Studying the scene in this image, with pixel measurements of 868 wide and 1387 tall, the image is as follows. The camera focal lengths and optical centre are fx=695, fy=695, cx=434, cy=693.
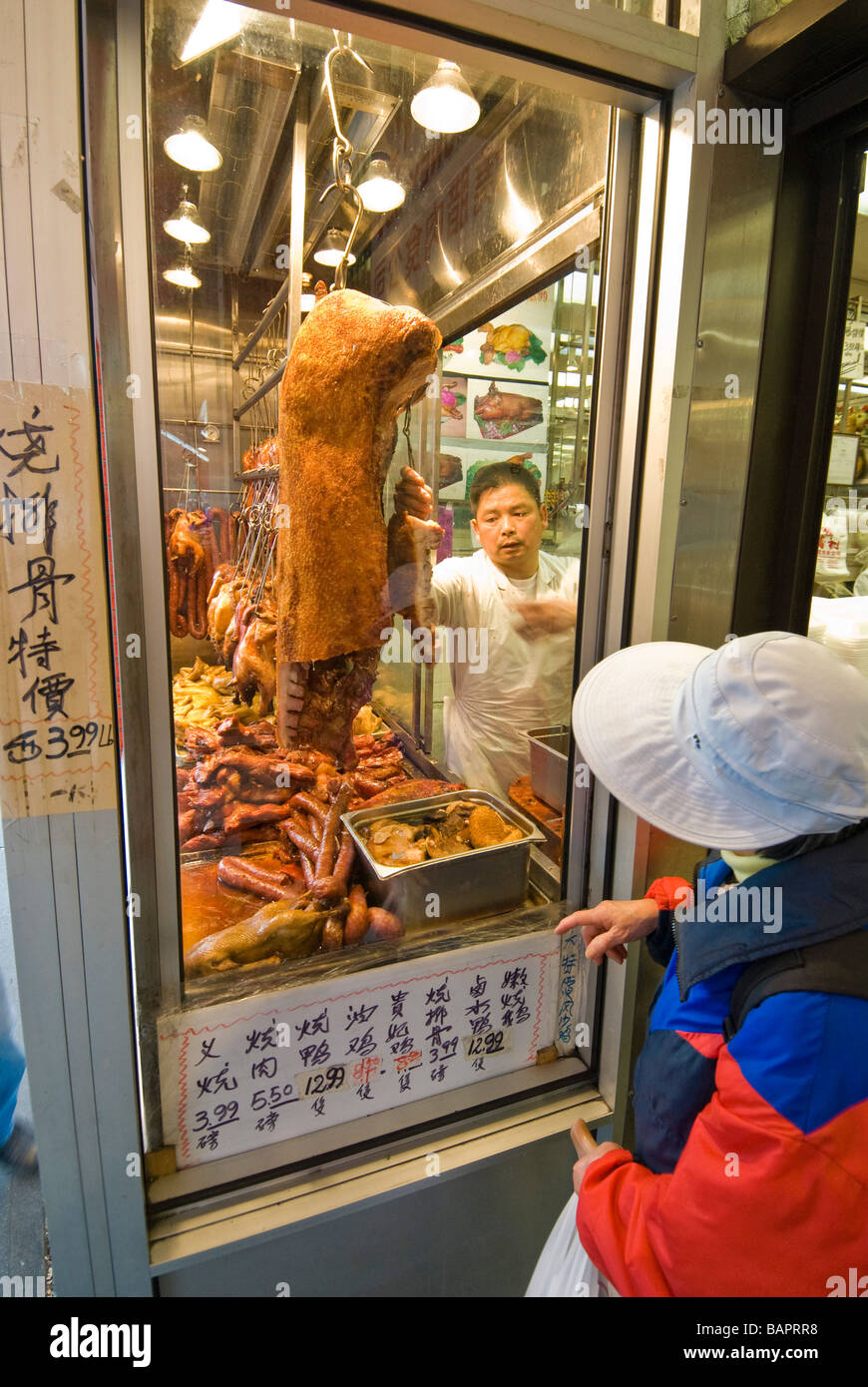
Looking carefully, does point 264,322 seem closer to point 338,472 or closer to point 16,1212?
point 338,472

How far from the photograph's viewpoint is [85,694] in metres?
1.28

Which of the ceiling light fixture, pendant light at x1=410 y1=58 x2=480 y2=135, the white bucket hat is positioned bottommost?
the white bucket hat

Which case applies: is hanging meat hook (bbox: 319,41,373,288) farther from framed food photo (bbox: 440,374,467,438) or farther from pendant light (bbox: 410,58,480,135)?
framed food photo (bbox: 440,374,467,438)

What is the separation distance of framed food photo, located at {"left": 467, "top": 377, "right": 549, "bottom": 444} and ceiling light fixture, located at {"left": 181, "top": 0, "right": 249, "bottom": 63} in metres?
0.95

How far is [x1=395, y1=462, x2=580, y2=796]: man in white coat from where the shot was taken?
2199 mm

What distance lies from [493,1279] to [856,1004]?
1678 millimetres

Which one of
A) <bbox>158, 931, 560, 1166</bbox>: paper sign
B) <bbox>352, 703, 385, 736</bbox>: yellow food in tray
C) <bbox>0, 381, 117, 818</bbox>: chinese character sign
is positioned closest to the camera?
<bbox>0, 381, 117, 818</bbox>: chinese character sign

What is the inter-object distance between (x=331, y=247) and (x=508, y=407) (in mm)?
669

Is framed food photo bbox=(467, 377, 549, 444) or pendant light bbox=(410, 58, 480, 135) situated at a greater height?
pendant light bbox=(410, 58, 480, 135)

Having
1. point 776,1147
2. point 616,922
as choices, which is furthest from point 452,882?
point 776,1147

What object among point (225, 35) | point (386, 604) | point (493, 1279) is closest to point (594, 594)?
point (386, 604)

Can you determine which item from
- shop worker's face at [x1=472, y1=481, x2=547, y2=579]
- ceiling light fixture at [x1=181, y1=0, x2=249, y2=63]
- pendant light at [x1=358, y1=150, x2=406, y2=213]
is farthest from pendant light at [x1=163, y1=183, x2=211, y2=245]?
shop worker's face at [x1=472, y1=481, x2=547, y2=579]

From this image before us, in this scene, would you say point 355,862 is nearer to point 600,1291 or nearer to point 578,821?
point 578,821

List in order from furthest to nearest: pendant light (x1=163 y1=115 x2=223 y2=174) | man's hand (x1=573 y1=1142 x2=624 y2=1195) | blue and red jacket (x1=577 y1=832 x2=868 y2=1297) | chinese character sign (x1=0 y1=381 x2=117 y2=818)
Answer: pendant light (x1=163 y1=115 x2=223 y2=174) → man's hand (x1=573 y1=1142 x2=624 y2=1195) → chinese character sign (x1=0 y1=381 x2=117 y2=818) → blue and red jacket (x1=577 y1=832 x2=868 y2=1297)
